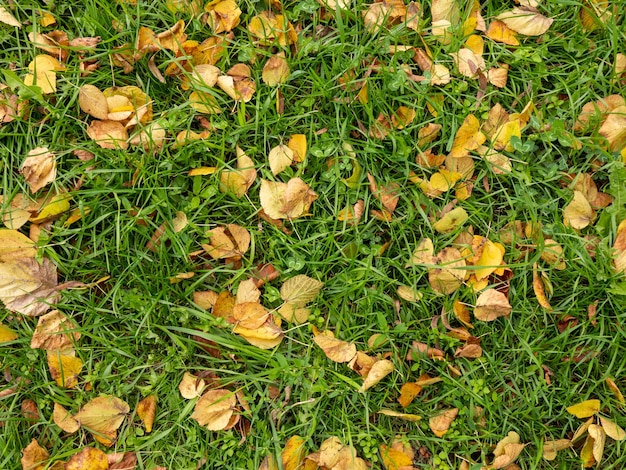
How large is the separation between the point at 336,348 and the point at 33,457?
1190 mm

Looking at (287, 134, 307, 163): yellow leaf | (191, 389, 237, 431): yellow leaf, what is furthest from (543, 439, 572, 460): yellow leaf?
(287, 134, 307, 163): yellow leaf

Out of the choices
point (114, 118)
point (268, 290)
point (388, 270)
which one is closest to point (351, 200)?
point (388, 270)

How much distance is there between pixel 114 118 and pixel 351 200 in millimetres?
981

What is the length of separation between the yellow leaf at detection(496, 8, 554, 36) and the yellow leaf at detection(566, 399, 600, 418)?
4.82ft

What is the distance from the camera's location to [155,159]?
2.29 m

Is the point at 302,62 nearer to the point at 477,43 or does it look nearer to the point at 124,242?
the point at 477,43

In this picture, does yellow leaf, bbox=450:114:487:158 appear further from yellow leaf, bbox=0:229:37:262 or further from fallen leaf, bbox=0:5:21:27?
fallen leaf, bbox=0:5:21:27

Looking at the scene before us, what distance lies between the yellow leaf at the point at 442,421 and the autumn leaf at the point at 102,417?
3.84ft

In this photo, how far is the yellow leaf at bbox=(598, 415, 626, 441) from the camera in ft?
7.11

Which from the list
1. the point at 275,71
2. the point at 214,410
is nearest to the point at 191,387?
the point at 214,410

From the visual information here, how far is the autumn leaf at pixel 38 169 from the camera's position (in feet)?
7.43

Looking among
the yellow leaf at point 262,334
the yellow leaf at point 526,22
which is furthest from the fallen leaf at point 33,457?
the yellow leaf at point 526,22

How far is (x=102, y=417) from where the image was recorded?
2.18 meters

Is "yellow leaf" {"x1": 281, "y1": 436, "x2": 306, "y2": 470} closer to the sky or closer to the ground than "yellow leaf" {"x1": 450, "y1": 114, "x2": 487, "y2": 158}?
closer to the ground
